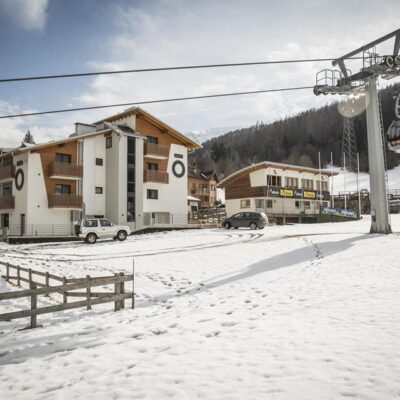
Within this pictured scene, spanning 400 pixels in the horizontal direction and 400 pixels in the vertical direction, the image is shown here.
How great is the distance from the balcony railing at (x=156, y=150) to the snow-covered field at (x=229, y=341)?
26355 millimetres

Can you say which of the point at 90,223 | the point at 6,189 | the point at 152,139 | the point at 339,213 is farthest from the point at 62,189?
the point at 339,213

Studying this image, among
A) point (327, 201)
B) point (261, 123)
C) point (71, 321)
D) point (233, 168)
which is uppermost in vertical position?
point (261, 123)

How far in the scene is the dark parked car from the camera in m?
32.9

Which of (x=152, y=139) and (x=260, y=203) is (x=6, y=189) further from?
(x=260, y=203)

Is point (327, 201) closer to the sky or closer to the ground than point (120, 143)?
closer to the ground

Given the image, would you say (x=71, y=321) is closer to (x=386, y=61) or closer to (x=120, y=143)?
(x=386, y=61)

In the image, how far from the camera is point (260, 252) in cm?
1847

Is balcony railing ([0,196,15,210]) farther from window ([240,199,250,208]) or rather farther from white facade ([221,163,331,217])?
window ([240,199,250,208])

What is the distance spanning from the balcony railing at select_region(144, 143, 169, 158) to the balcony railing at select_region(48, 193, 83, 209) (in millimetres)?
8964

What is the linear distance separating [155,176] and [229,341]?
107 feet

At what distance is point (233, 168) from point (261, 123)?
75556 millimetres

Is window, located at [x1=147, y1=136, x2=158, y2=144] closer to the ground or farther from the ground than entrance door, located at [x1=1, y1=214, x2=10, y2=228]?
farther from the ground

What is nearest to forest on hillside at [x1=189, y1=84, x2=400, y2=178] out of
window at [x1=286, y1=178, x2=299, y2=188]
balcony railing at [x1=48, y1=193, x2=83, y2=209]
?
window at [x1=286, y1=178, x2=299, y2=188]

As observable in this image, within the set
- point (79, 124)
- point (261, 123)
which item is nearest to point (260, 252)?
point (79, 124)
